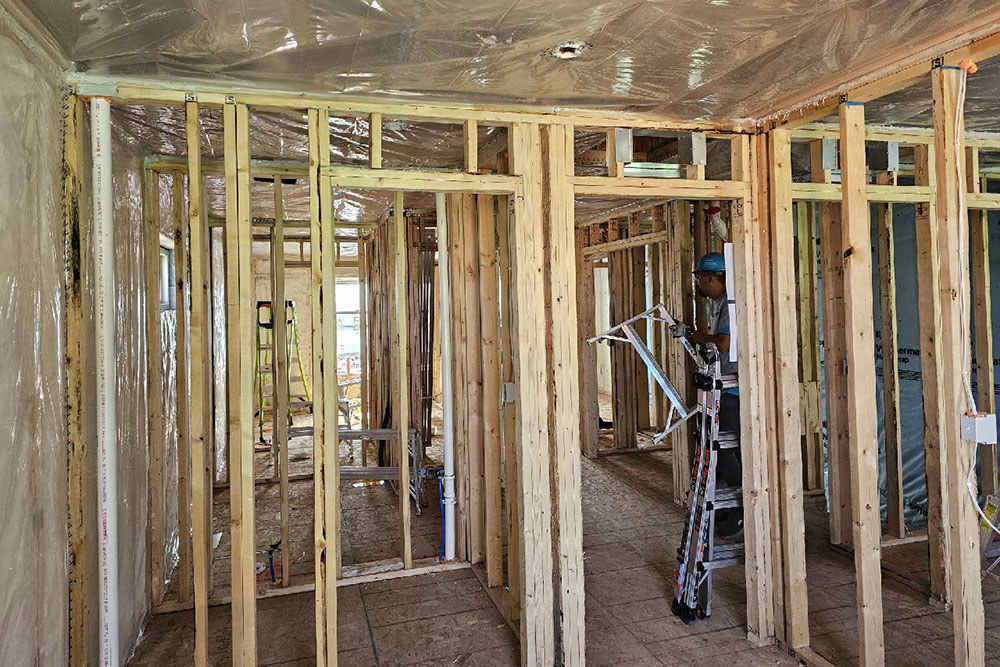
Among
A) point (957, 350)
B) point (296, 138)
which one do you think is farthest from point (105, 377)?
point (957, 350)

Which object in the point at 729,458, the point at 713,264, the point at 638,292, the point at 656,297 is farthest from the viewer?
the point at 638,292

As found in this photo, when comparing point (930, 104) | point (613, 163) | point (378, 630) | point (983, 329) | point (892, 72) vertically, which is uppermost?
point (930, 104)

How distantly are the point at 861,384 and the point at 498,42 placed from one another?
1.87 m

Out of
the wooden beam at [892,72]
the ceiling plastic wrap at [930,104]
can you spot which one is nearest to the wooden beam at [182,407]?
the wooden beam at [892,72]

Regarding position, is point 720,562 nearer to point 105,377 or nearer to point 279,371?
point 279,371

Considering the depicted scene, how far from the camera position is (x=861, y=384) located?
246 cm

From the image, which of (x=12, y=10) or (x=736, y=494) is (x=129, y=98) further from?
(x=736, y=494)

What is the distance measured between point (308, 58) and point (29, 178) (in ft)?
3.14

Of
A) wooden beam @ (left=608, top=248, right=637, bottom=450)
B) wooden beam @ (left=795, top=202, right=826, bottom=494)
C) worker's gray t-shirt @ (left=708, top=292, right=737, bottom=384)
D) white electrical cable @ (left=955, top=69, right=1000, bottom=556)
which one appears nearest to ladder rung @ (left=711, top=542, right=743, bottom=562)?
worker's gray t-shirt @ (left=708, top=292, right=737, bottom=384)

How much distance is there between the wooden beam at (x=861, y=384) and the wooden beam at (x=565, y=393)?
42.2 inches

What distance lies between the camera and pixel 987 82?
8.89 feet

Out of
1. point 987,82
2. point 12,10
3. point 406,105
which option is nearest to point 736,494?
point 987,82

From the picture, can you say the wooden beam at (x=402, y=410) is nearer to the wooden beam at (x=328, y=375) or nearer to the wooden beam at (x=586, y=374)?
the wooden beam at (x=328, y=375)

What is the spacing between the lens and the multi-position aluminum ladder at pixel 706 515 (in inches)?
125
